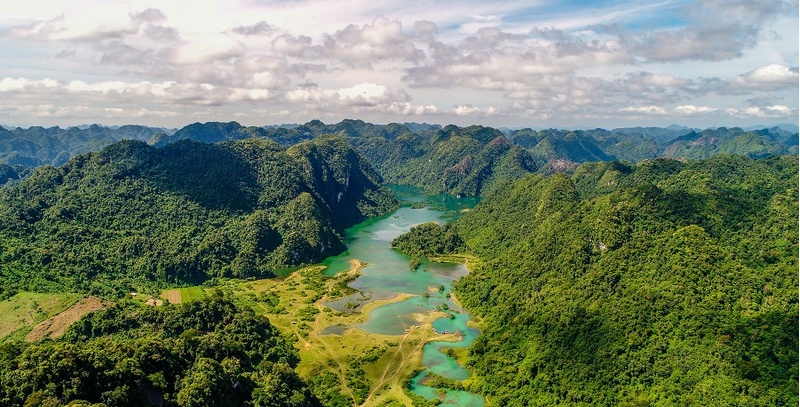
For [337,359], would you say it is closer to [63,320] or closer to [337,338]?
[337,338]

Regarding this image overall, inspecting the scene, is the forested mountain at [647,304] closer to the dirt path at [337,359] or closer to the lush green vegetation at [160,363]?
the dirt path at [337,359]

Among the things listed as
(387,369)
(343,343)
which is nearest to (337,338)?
(343,343)

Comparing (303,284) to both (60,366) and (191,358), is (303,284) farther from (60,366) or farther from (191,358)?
(60,366)

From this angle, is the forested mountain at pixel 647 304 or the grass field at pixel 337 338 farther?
the grass field at pixel 337 338

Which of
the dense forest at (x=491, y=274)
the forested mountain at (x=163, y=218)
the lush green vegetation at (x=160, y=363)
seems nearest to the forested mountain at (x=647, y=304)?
the dense forest at (x=491, y=274)

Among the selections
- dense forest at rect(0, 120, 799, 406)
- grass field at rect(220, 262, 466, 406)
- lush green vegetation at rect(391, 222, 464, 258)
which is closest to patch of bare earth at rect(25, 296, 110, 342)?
dense forest at rect(0, 120, 799, 406)

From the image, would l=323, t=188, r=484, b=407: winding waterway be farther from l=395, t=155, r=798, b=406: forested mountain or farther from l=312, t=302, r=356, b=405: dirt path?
l=312, t=302, r=356, b=405: dirt path

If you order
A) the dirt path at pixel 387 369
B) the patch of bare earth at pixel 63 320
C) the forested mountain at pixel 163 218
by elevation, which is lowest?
the dirt path at pixel 387 369
